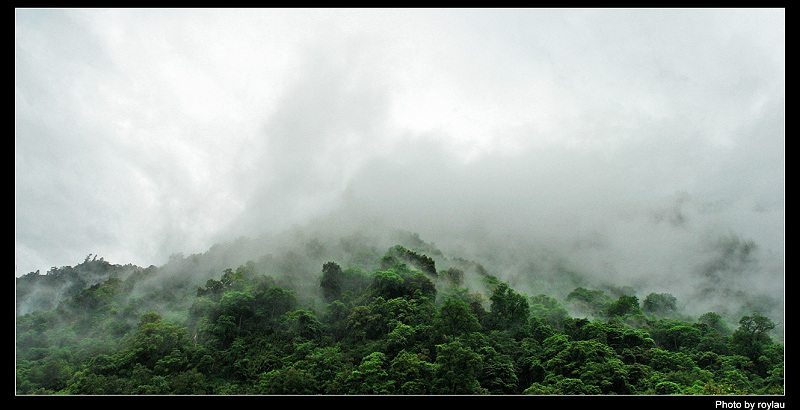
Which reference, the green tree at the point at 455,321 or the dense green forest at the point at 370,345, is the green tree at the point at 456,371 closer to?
the dense green forest at the point at 370,345

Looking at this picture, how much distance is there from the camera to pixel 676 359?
98.1 ft

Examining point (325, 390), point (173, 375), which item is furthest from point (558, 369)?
point (173, 375)

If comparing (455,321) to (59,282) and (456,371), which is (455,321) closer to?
(456,371)

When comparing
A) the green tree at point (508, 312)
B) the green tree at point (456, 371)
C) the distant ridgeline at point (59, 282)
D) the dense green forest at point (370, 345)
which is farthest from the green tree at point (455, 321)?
the distant ridgeline at point (59, 282)

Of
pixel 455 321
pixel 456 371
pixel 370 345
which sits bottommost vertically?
pixel 456 371

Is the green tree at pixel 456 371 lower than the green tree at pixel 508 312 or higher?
lower

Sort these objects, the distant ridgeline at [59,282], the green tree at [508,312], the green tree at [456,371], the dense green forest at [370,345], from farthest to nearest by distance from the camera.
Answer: the distant ridgeline at [59,282] → the green tree at [508,312] → the dense green forest at [370,345] → the green tree at [456,371]

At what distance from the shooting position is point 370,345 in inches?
1251

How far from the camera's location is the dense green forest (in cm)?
2755

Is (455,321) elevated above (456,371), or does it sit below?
above

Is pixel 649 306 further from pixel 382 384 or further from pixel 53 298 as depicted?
pixel 53 298

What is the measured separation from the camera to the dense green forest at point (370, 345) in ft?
90.4

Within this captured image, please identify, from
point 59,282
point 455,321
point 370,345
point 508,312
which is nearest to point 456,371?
point 455,321

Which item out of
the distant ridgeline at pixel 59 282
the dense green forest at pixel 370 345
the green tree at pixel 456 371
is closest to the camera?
the green tree at pixel 456 371
